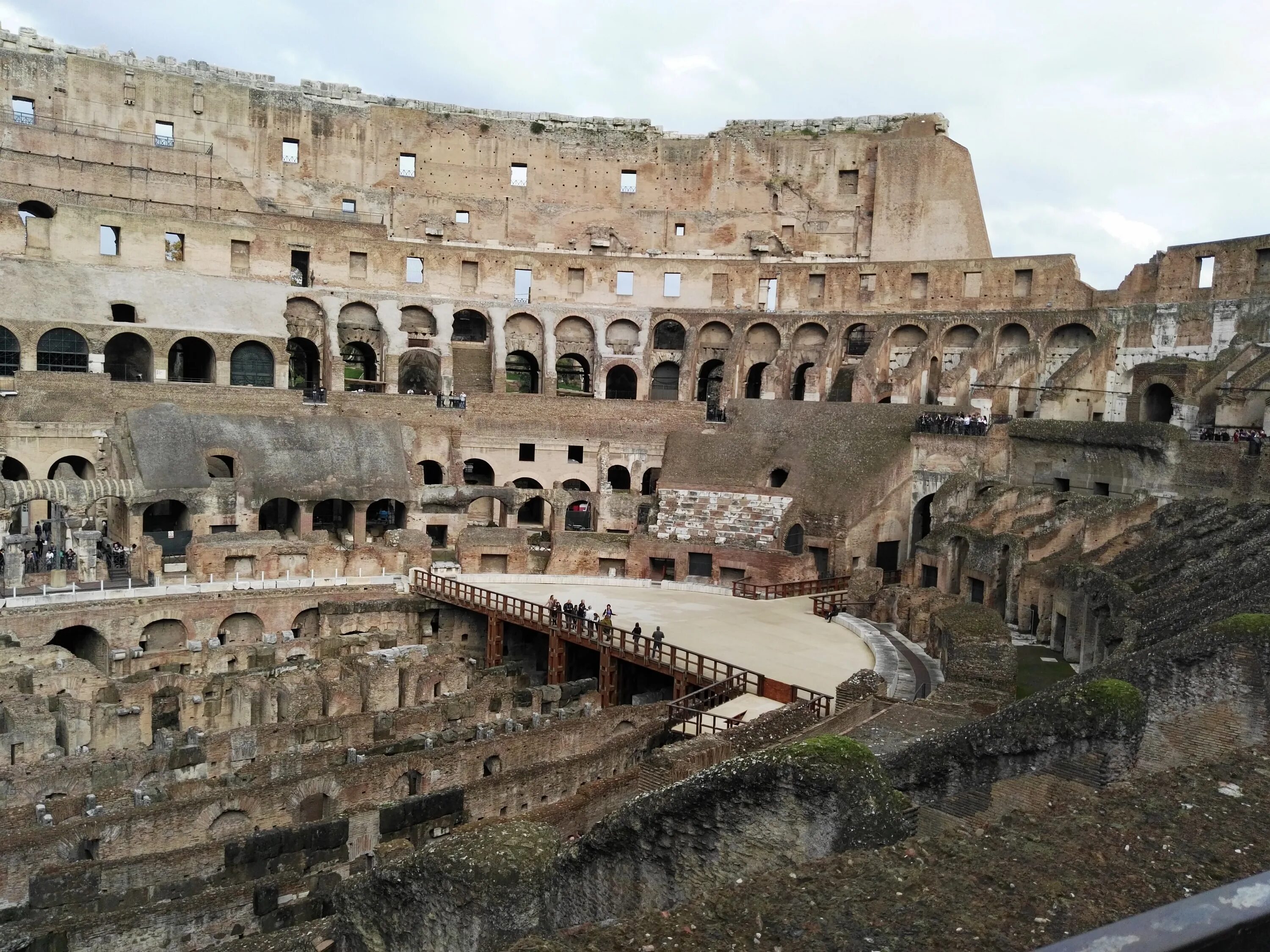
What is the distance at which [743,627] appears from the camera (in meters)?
22.4

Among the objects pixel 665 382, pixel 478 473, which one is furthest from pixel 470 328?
pixel 665 382

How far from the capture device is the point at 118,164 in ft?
123

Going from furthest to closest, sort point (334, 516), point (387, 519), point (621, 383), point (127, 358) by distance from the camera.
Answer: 1. point (621, 383)
2. point (127, 358)
3. point (334, 516)
4. point (387, 519)

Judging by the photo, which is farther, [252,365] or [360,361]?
[360,361]

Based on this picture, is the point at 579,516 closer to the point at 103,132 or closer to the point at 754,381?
the point at 754,381

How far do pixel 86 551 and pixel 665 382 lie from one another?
77.9 feet

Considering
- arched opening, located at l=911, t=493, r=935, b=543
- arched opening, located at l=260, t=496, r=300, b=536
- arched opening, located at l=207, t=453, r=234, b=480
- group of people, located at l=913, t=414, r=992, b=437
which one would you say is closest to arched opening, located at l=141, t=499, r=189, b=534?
arched opening, located at l=207, t=453, r=234, b=480

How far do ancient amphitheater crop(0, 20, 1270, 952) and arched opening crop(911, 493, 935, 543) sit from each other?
0.58 ft

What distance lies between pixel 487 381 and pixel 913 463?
17109 millimetres

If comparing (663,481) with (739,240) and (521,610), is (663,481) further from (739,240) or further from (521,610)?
(739,240)

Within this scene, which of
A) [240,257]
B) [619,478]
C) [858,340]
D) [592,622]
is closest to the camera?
[592,622]

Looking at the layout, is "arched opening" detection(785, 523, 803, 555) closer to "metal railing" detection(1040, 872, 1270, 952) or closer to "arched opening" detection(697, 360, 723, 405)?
"arched opening" detection(697, 360, 723, 405)

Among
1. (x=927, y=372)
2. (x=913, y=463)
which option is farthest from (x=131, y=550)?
(x=927, y=372)

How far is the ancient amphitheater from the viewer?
6523 millimetres
